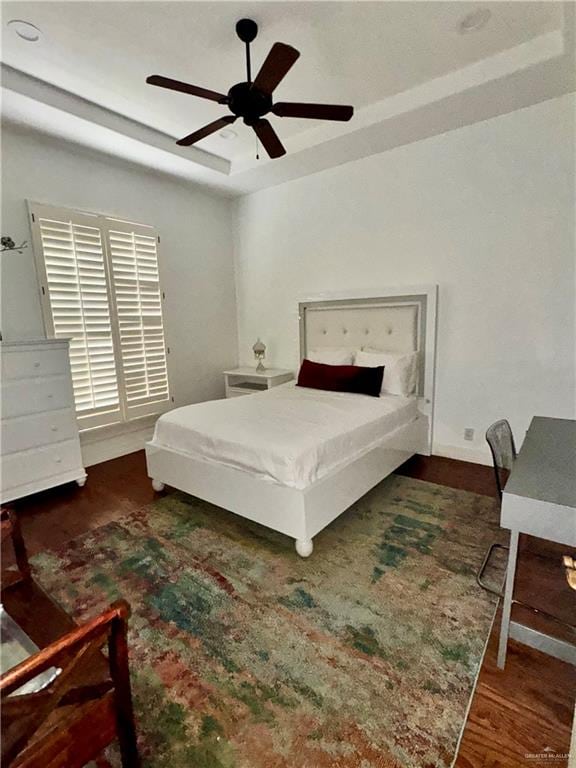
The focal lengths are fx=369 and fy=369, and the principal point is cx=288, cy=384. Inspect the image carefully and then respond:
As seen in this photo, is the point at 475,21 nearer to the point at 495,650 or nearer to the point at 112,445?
the point at 495,650

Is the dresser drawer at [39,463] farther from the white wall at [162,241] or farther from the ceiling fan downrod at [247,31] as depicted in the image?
the ceiling fan downrod at [247,31]

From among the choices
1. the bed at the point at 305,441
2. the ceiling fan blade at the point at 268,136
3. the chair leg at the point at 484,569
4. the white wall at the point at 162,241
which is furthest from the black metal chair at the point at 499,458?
the white wall at the point at 162,241

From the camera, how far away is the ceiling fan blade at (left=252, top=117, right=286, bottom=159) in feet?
6.73

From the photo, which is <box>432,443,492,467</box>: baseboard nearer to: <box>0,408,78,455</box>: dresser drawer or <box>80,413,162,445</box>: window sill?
<box>80,413,162,445</box>: window sill

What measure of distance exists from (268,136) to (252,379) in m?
2.53

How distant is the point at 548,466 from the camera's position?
1.35 m

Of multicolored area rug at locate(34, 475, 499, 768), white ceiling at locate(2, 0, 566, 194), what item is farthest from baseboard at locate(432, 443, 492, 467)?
white ceiling at locate(2, 0, 566, 194)

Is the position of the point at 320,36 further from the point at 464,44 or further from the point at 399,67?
the point at 464,44

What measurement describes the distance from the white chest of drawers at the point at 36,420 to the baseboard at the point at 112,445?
50cm

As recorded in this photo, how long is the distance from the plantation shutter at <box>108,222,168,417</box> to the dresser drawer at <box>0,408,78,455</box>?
76cm

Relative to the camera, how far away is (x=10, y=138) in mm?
2764

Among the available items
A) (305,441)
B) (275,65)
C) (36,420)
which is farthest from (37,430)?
(275,65)

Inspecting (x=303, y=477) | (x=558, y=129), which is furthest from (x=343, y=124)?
(x=303, y=477)

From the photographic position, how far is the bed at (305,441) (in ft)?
6.49
